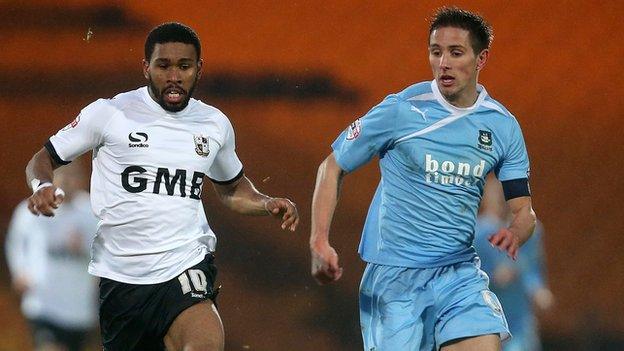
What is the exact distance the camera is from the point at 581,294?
7.98m

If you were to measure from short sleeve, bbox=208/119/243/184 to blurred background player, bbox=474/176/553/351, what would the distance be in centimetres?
240

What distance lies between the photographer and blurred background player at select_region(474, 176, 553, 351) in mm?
7395

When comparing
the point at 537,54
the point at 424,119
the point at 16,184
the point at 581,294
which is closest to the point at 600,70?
the point at 537,54

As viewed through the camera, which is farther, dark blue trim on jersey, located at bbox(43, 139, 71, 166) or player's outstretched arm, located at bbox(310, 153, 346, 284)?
dark blue trim on jersey, located at bbox(43, 139, 71, 166)

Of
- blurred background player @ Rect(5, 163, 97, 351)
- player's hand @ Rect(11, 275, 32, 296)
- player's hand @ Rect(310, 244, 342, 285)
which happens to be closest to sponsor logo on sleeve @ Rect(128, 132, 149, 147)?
player's hand @ Rect(310, 244, 342, 285)

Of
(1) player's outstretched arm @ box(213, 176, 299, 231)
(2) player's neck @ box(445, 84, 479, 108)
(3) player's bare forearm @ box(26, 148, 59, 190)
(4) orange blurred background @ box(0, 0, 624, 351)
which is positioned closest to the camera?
(3) player's bare forearm @ box(26, 148, 59, 190)

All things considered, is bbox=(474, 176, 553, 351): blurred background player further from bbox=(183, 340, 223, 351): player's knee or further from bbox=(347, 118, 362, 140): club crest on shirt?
bbox=(183, 340, 223, 351): player's knee

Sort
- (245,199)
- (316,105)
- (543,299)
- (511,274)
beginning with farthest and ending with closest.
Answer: (316,105), (543,299), (511,274), (245,199)

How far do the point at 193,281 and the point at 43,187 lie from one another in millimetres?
782

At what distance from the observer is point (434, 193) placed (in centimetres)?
489

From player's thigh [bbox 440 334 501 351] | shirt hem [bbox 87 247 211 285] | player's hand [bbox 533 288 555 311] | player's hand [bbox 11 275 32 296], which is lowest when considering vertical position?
player's hand [bbox 11 275 32 296]

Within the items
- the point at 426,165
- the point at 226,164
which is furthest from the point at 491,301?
the point at 226,164

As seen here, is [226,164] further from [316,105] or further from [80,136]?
[316,105]

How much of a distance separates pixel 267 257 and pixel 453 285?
319 centimetres
